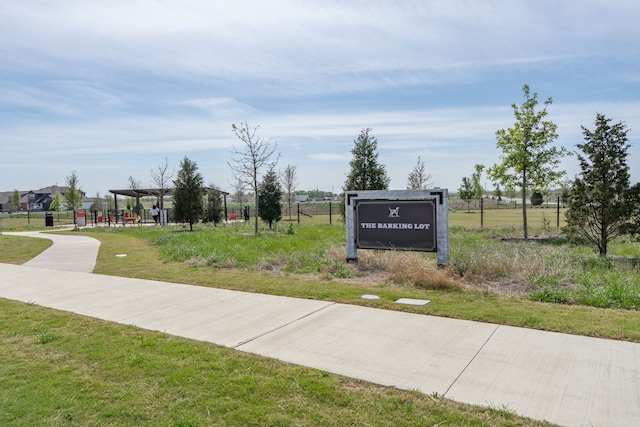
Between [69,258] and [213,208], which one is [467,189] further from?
[69,258]

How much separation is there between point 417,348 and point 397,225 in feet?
18.2

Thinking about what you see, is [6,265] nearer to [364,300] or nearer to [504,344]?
[364,300]

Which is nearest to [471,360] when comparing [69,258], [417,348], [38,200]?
[417,348]

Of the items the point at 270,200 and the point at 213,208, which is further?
the point at 213,208

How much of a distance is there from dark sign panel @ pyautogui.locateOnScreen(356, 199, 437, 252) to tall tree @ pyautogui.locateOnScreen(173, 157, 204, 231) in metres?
15.5

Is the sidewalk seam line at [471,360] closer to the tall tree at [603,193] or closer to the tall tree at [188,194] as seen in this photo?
the tall tree at [603,193]

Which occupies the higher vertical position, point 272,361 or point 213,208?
point 213,208

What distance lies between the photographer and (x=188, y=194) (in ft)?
80.0

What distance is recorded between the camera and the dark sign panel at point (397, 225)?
32.1 ft

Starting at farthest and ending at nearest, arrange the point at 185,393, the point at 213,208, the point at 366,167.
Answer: the point at 213,208 < the point at 366,167 < the point at 185,393

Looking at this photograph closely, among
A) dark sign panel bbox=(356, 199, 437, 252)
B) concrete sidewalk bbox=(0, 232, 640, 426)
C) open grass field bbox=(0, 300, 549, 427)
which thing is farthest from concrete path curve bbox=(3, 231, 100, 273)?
open grass field bbox=(0, 300, 549, 427)

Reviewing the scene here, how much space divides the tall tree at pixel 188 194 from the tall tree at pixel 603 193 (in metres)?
18.3

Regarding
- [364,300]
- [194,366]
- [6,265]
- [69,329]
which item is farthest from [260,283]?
[6,265]

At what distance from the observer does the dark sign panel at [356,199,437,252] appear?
978 cm
